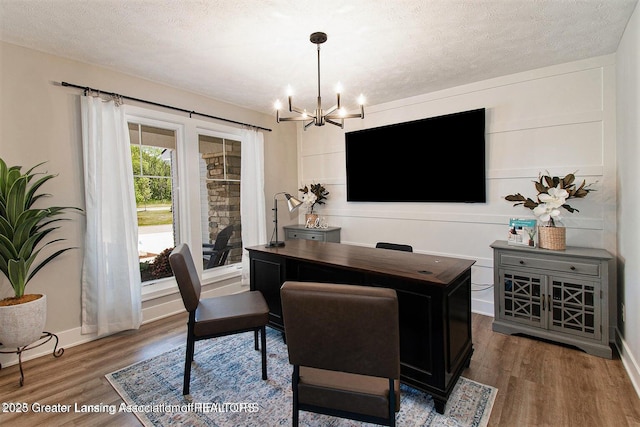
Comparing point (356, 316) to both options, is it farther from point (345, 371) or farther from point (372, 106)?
point (372, 106)

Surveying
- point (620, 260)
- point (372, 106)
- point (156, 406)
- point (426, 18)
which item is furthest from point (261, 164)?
point (620, 260)

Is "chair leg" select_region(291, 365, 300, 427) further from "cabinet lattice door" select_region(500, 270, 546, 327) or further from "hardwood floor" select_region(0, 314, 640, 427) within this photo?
"cabinet lattice door" select_region(500, 270, 546, 327)

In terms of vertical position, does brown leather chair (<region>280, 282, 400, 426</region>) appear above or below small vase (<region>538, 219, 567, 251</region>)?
below

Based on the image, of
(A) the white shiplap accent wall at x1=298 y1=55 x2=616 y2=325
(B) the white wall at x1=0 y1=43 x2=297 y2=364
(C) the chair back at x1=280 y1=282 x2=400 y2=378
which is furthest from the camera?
(A) the white shiplap accent wall at x1=298 y1=55 x2=616 y2=325

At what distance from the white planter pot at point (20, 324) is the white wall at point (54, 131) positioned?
0.42m

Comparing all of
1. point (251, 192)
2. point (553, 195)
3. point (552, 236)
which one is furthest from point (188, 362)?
point (553, 195)

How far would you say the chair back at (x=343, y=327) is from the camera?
123 centimetres

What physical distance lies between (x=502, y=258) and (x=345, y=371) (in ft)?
7.45

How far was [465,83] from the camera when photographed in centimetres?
338

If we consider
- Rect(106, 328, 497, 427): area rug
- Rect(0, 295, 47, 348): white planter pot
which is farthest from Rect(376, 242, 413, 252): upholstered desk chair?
Rect(0, 295, 47, 348): white planter pot

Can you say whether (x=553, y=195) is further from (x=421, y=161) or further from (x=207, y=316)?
(x=207, y=316)

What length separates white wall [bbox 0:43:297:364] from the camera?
2418 millimetres

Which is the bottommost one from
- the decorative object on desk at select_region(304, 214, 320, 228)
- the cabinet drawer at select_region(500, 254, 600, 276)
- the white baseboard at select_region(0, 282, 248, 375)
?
the white baseboard at select_region(0, 282, 248, 375)

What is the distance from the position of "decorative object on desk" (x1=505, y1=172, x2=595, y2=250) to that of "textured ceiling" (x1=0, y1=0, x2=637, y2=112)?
1.17 metres
